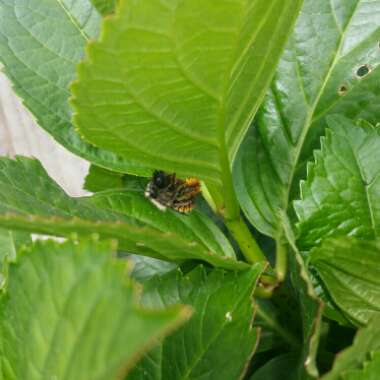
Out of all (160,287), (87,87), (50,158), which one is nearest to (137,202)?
(160,287)

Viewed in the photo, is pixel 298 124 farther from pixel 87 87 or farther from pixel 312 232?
pixel 87 87

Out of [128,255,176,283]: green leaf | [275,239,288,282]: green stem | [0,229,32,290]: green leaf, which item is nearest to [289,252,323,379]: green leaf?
[275,239,288,282]: green stem

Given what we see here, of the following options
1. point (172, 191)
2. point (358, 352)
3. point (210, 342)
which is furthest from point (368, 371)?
point (172, 191)

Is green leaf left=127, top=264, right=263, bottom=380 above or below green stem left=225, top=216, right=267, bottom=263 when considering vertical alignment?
below

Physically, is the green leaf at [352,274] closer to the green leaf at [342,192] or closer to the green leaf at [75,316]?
the green leaf at [342,192]

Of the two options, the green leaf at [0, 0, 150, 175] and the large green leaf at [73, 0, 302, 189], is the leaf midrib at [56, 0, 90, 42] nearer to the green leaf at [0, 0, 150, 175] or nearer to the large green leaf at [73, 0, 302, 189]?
the green leaf at [0, 0, 150, 175]

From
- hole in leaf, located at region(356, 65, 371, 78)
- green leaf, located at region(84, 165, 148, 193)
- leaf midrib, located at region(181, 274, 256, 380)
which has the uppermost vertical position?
hole in leaf, located at region(356, 65, 371, 78)
